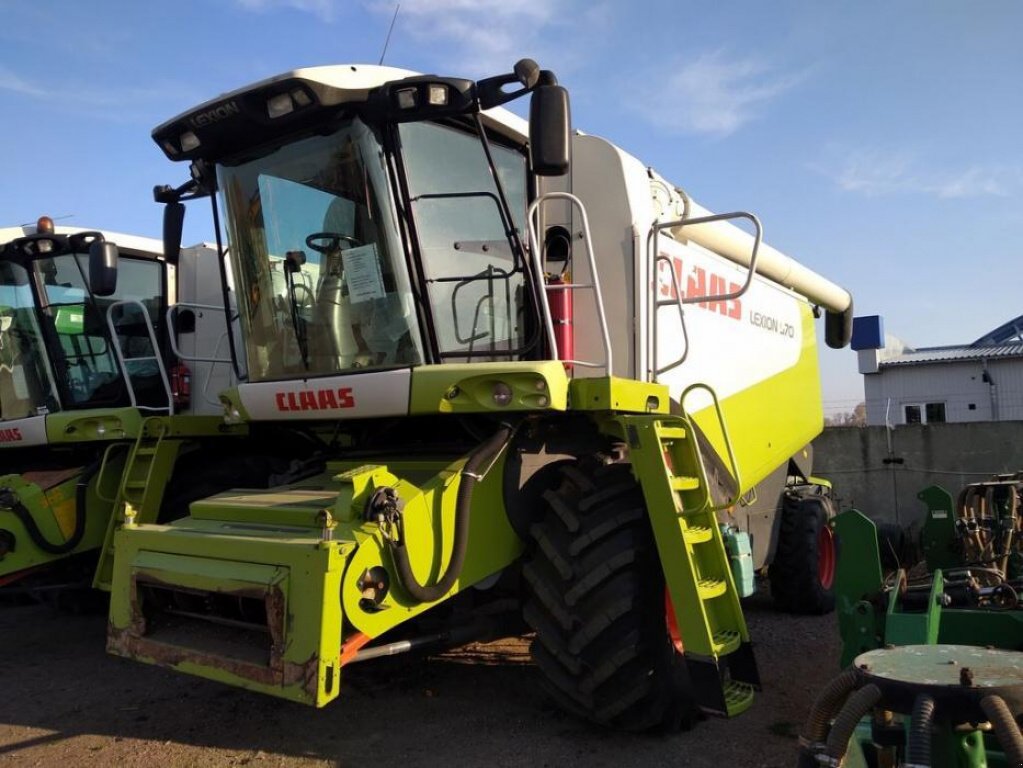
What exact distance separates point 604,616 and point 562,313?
5.22 feet

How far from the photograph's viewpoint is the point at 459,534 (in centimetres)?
350

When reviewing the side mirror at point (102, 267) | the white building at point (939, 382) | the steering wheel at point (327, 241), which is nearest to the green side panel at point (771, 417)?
the steering wheel at point (327, 241)

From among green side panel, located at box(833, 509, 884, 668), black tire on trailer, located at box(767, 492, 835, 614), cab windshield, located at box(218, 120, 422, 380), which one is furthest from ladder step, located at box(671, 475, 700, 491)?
black tire on trailer, located at box(767, 492, 835, 614)

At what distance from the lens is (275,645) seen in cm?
306

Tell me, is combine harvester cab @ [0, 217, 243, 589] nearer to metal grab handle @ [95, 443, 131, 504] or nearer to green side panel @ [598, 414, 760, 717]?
metal grab handle @ [95, 443, 131, 504]

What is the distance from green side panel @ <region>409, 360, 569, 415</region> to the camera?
3.58 m

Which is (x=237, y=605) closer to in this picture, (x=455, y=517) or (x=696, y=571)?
(x=455, y=517)

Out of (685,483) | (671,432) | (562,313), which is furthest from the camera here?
(562,313)

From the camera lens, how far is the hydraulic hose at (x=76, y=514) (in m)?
5.12

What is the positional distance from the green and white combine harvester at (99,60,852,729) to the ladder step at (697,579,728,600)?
0.02m

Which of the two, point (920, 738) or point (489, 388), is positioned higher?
point (489, 388)

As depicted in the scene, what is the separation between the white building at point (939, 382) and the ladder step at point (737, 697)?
20.5 m

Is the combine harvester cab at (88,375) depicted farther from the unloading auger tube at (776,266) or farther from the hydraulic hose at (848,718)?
the hydraulic hose at (848,718)

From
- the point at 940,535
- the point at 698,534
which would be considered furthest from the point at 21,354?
the point at 940,535
